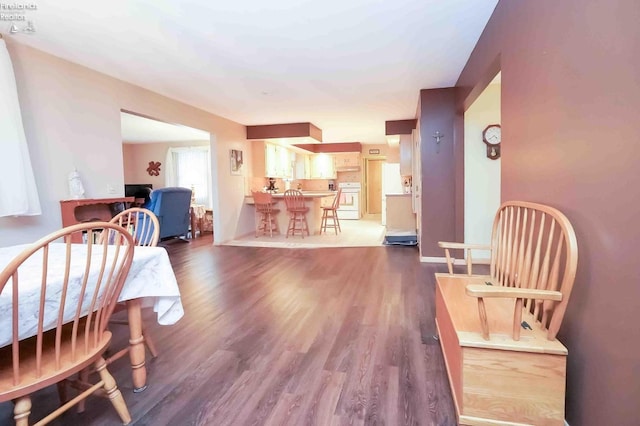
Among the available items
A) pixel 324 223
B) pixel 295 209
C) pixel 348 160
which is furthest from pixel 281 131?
pixel 348 160

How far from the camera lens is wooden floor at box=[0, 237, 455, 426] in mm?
1500

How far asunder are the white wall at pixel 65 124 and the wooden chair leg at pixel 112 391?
2070 millimetres

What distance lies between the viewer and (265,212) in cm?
666

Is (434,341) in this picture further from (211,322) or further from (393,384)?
(211,322)

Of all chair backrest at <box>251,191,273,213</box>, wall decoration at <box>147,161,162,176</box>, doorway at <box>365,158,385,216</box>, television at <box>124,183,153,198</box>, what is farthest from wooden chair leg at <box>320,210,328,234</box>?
wall decoration at <box>147,161,162,176</box>

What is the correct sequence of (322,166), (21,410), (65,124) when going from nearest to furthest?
(21,410) → (65,124) → (322,166)

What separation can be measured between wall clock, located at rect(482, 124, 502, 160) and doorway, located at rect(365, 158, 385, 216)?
648cm

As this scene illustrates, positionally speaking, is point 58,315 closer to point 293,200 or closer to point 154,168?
point 293,200

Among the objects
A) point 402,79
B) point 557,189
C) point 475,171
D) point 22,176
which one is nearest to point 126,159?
point 22,176

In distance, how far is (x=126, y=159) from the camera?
344 inches

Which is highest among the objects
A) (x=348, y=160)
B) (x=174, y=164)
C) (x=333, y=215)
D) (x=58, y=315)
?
(x=348, y=160)

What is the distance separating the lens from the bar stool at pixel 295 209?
20.9ft

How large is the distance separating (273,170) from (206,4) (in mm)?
5382

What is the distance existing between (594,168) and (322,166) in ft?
29.6
